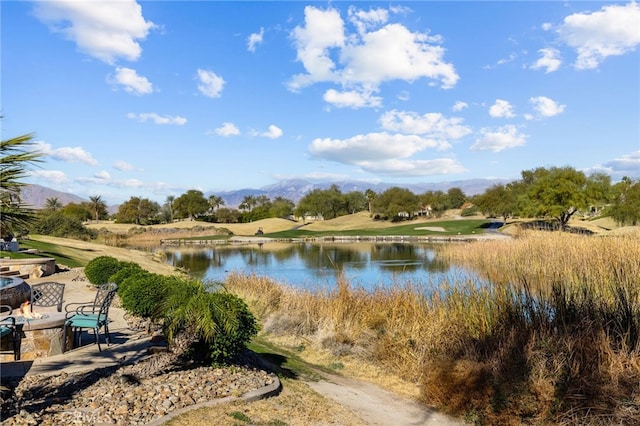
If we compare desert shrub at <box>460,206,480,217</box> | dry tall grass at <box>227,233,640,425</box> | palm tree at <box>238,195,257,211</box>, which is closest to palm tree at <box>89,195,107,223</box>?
palm tree at <box>238,195,257,211</box>

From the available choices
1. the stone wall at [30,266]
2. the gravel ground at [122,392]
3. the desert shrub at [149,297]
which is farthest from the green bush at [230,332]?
the stone wall at [30,266]

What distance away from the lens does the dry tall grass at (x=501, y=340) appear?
20.8 ft

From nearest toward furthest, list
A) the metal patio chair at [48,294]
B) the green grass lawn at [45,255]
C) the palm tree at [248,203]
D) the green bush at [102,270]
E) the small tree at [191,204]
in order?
the metal patio chair at [48,294]
the green bush at [102,270]
the green grass lawn at [45,255]
the small tree at [191,204]
the palm tree at [248,203]

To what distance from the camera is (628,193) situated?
146 feet

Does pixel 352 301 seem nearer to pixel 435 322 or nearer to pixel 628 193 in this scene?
pixel 435 322

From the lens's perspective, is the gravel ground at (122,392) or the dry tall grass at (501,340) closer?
the gravel ground at (122,392)

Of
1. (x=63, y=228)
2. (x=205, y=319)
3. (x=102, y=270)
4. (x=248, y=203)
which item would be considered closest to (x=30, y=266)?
(x=102, y=270)

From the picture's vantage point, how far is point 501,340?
26.9ft

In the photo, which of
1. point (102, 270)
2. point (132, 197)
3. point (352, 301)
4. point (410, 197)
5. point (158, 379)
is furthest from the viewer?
point (132, 197)

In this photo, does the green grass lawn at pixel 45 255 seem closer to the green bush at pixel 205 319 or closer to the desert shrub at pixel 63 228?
the green bush at pixel 205 319

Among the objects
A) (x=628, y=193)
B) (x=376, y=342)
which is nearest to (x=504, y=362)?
(x=376, y=342)

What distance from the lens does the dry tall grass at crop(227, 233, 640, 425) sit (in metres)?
6.35

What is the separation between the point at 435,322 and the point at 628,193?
146ft

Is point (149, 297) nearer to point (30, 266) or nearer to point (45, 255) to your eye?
point (30, 266)
